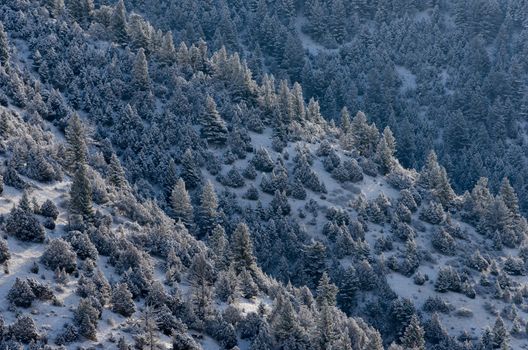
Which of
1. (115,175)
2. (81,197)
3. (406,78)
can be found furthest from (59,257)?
(406,78)

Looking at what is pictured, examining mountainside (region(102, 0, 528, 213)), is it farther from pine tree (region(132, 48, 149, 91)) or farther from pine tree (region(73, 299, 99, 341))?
pine tree (region(73, 299, 99, 341))

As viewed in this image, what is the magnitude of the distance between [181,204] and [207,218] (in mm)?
3851

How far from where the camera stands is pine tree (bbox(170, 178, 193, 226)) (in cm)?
7762

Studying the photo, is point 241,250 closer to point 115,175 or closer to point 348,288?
point 348,288

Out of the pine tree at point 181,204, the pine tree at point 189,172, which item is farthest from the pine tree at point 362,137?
the pine tree at point 181,204

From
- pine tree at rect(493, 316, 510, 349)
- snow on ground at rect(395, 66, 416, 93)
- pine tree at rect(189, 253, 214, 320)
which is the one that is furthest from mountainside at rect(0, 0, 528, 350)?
snow on ground at rect(395, 66, 416, 93)

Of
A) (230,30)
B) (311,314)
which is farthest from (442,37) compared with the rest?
(311,314)

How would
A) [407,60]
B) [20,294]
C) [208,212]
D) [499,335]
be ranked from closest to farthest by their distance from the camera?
[20,294]
[499,335]
[208,212]
[407,60]

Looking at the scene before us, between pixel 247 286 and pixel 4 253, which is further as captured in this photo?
pixel 247 286

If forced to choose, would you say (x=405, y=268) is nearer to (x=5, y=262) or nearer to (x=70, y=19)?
(x=5, y=262)

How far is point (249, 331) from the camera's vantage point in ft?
188

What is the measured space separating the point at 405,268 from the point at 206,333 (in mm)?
34113

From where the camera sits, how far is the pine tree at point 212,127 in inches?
3666

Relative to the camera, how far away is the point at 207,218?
79562 mm
